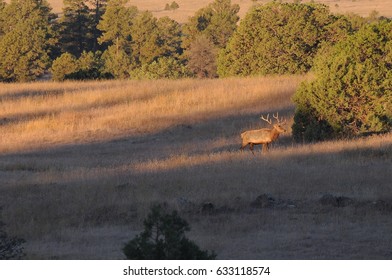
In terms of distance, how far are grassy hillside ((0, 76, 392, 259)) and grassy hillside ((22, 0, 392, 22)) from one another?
68833 millimetres

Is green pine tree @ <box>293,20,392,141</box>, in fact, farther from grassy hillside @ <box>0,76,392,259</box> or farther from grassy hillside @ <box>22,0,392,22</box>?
grassy hillside @ <box>22,0,392,22</box>

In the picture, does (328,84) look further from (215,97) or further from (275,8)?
(275,8)

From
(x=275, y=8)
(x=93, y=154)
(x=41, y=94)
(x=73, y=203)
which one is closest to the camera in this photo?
(x=73, y=203)

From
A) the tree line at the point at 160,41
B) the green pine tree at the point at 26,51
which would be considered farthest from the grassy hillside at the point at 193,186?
the green pine tree at the point at 26,51

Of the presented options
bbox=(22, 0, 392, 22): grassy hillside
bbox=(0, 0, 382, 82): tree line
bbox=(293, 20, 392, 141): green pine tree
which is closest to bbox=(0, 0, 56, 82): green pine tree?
bbox=(0, 0, 382, 82): tree line

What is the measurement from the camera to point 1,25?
66188 mm

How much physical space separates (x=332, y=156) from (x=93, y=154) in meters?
7.06

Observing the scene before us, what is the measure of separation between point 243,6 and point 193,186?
98.1 meters

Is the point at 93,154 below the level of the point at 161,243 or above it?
below

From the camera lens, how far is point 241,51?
41.5 meters

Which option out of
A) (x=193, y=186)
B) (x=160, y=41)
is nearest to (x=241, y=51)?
(x=160, y=41)

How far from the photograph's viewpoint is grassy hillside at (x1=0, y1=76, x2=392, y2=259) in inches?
410

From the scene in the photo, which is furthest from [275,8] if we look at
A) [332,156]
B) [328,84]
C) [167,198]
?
[167,198]

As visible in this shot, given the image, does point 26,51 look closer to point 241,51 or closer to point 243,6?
point 241,51
